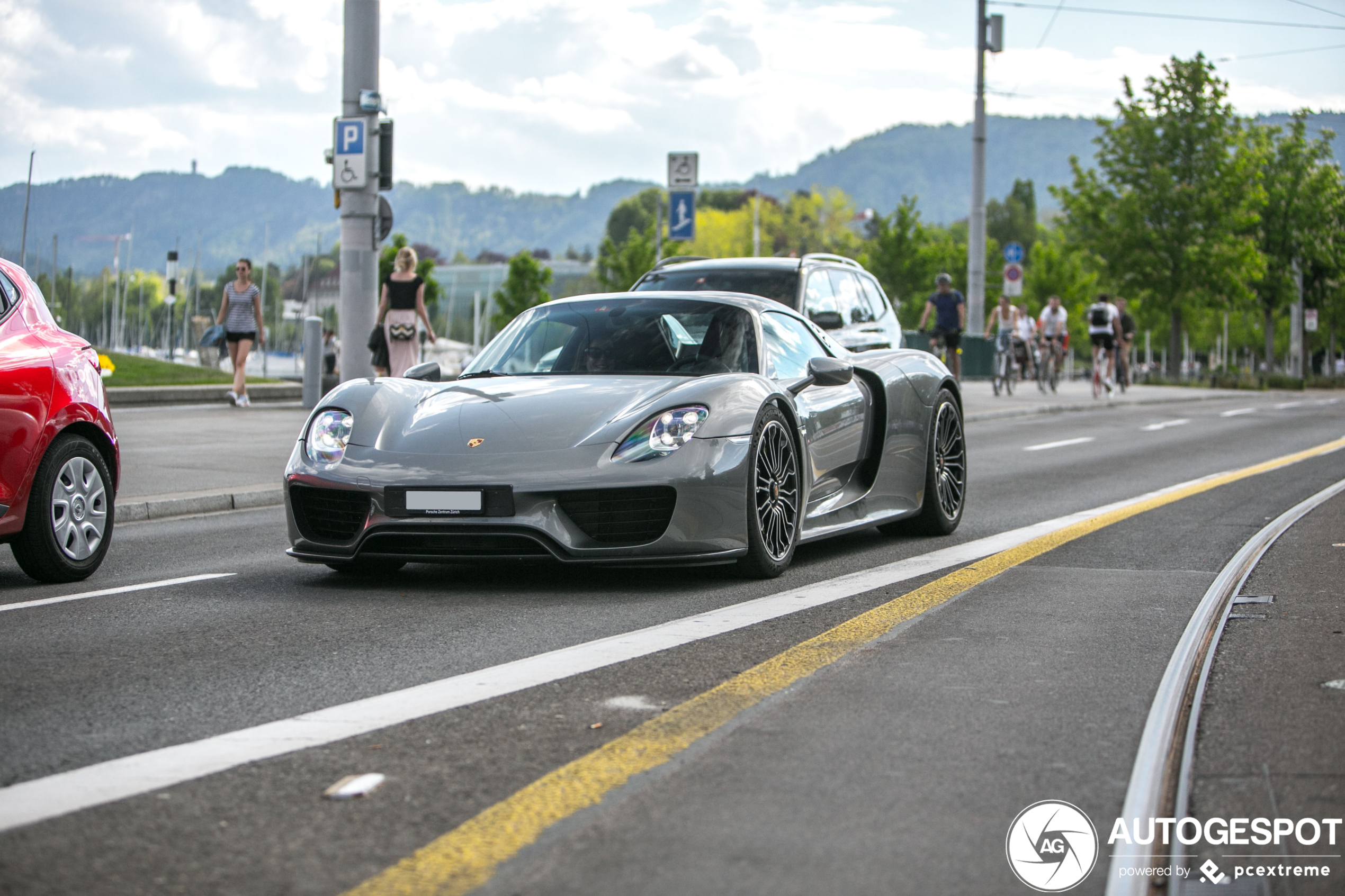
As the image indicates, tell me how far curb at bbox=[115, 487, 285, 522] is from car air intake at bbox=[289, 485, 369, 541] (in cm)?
274

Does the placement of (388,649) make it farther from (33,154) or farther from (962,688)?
(33,154)

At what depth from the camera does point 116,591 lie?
20.3 feet

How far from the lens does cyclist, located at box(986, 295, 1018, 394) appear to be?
28266 millimetres

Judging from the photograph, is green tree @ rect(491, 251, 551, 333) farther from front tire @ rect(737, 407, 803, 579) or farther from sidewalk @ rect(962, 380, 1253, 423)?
front tire @ rect(737, 407, 803, 579)

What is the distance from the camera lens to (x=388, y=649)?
4.86 meters

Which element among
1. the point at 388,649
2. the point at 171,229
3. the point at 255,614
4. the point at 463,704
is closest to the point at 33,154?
the point at 255,614

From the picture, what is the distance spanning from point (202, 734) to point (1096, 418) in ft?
64.3

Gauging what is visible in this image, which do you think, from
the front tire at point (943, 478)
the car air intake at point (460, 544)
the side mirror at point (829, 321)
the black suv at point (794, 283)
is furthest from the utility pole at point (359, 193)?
the car air intake at point (460, 544)

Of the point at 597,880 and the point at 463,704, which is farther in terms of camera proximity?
the point at 463,704

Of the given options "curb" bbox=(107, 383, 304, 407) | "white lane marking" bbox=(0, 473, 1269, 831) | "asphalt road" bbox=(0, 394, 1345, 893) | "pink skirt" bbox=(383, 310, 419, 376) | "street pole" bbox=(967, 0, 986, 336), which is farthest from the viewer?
"street pole" bbox=(967, 0, 986, 336)

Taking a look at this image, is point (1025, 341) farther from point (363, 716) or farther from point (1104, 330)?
point (363, 716)

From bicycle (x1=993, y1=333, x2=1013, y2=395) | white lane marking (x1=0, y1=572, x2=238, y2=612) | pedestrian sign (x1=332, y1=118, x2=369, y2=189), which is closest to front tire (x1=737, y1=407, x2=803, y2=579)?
white lane marking (x1=0, y1=572, x2=238, y2=612)

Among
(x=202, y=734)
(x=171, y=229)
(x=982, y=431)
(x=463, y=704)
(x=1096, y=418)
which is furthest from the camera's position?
(x=171, y=229)
